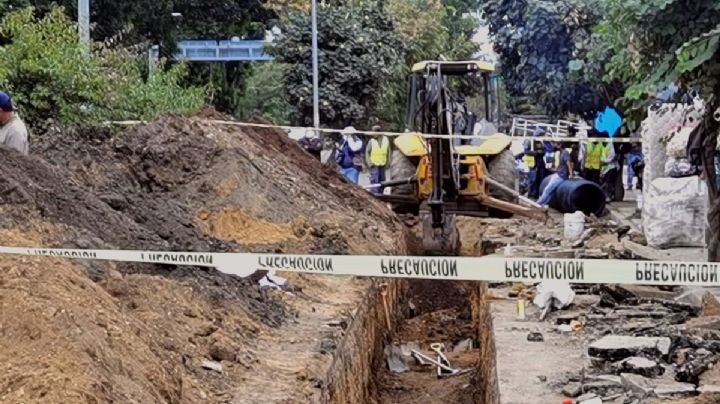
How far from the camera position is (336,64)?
3175cm

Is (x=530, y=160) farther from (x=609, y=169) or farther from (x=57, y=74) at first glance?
(x=57, y=74)

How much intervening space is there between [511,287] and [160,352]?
5.85 meters

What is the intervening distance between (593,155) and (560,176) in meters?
0.76

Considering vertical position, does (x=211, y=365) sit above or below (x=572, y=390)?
above

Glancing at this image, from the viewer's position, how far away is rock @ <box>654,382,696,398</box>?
7.30 metres

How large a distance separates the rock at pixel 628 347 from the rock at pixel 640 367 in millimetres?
203

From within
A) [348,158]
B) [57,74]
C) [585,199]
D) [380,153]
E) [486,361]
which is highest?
[57,74]

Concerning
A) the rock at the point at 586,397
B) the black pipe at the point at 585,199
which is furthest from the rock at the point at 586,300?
the black pipe at the point at 585,199

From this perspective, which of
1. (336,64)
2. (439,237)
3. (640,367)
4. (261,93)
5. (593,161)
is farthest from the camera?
(261,93)

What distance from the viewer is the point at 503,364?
8.70 metres

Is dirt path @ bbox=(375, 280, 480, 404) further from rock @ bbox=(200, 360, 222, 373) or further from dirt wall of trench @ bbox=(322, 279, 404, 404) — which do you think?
rock @ bbox=(200, 360, 222, 373)

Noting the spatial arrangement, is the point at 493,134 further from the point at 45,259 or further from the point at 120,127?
the point at 45,259

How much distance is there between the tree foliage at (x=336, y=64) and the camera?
3150 cm

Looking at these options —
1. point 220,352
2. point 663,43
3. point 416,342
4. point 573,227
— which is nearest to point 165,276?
point 220,352
